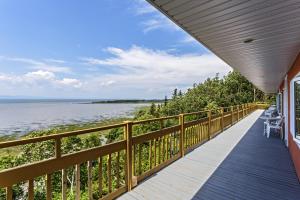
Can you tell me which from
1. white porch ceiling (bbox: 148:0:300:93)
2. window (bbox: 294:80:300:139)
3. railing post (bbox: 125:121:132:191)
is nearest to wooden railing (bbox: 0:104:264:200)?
railing post (bbox: 125:121:132:191)

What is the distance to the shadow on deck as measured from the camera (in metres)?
3.26

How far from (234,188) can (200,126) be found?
3.25m

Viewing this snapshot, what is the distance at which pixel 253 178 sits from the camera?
3.91 metres

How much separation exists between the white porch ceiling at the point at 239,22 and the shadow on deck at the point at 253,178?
7.52 ft

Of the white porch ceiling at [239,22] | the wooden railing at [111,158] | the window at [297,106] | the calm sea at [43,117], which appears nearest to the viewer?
the wooden railing at [111,158]

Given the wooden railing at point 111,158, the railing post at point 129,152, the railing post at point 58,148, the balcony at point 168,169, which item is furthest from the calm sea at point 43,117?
the railing post at point 58,148

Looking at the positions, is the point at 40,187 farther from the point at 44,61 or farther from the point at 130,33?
the point at 44,61

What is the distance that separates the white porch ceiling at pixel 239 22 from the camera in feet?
7.06

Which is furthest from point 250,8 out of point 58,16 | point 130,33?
point 130,33

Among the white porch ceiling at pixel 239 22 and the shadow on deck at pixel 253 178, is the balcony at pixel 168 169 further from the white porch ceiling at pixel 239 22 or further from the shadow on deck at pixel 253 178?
the white porch ceiling at pixel 239 22

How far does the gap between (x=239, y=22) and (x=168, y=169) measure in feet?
9.71

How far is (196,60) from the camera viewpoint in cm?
1758

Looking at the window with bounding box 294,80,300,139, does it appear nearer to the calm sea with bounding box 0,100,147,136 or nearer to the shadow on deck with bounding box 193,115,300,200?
the shadow on deck with bounding box 193,115,300,200

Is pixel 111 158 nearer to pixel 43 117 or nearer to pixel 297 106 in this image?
pixel 297 106
